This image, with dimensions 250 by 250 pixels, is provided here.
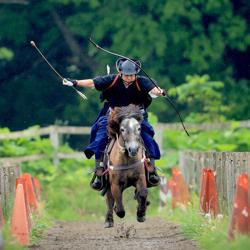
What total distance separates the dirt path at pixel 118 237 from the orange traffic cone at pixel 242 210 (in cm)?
145

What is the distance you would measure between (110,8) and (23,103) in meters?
4.21

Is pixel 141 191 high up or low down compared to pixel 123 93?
down

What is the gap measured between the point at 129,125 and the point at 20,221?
6.09 feet

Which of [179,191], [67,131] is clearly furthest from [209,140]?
[179,191]

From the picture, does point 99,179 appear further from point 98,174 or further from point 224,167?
point 224,167

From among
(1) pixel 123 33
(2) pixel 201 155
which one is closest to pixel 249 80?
(1) pixel 123 33

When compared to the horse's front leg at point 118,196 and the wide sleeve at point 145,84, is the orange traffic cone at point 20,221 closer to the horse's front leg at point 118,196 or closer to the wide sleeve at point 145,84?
the horse's front leg at point 118,196

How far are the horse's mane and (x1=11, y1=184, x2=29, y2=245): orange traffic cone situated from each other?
151cm

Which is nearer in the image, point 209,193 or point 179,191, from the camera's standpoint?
point 209,193

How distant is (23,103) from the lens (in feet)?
122

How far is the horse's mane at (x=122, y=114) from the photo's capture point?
1564 centimetres

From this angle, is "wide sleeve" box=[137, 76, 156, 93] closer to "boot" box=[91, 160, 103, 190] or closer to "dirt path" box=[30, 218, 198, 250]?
"boot" box=[91, 160, 103, 190]

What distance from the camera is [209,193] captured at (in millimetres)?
16875

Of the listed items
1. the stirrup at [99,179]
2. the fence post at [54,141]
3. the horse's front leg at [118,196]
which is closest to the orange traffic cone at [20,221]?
the horse's front leg at [118,196]
